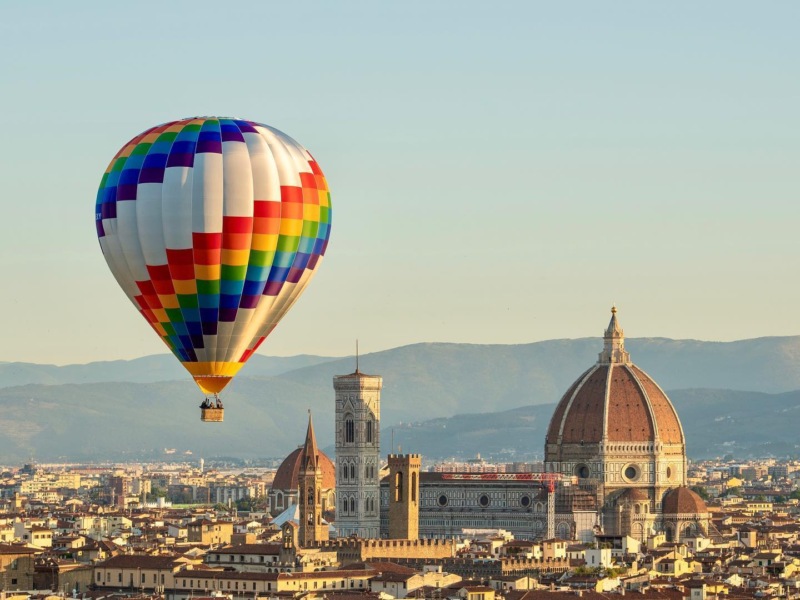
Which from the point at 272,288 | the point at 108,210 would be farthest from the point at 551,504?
the point at 108,210

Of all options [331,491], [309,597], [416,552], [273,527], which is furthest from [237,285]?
Answer: [331,491]

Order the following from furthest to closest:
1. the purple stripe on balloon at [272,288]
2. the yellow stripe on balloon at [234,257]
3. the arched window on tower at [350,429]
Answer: the arched window on tower at [350,429], the purple stripe on balloon at [272,288], the yellow stripe on balloon at [234,257]

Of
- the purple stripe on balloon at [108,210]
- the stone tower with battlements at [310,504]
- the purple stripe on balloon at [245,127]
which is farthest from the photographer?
the stone tower with battlements at [310,504]

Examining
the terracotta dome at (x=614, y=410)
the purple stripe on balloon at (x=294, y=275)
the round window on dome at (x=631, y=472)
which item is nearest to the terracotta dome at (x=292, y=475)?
the terracotta dome at (x=614, y=410)

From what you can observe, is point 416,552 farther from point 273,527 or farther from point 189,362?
point 189,362

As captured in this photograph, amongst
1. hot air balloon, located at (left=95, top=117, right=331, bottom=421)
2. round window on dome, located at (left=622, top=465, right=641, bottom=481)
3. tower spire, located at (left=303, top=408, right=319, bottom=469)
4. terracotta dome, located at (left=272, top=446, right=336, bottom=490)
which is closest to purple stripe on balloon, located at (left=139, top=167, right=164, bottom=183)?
hot air balloon, located at (left=95, top=117, right=331, bottom=421)

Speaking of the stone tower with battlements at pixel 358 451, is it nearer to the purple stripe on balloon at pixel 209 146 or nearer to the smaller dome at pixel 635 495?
the smaller dome at pixel 635 495
